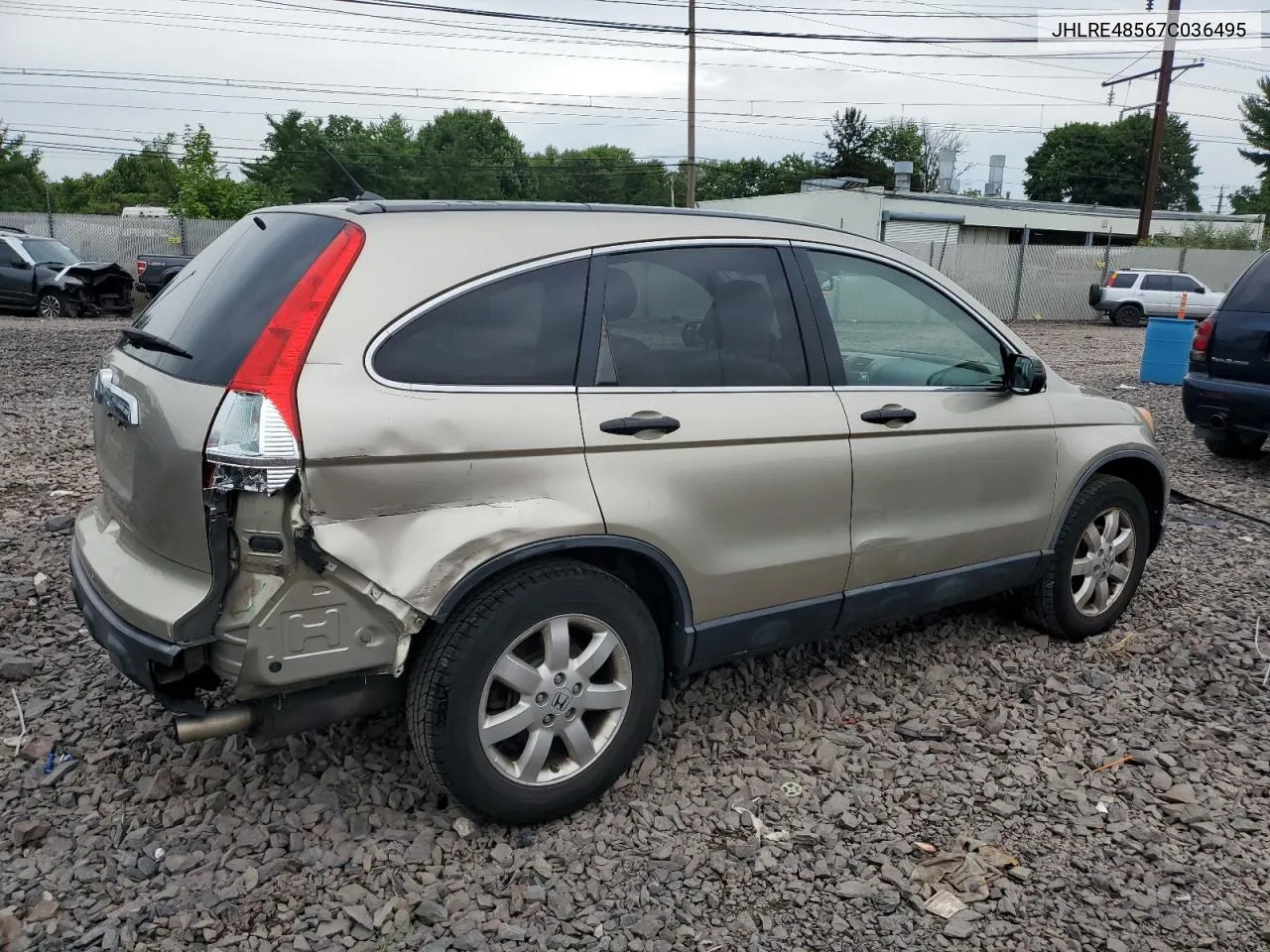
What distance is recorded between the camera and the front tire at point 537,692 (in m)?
2.69

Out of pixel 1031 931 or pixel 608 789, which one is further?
pixel 608 789

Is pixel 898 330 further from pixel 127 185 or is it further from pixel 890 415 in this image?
pixel 127 185

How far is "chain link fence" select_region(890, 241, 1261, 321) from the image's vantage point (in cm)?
2742

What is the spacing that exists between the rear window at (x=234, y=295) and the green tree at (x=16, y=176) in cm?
4983

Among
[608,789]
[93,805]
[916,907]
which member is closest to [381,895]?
[608,789]

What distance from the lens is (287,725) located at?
2.64 m

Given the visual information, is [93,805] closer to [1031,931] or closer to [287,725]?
[287,725]

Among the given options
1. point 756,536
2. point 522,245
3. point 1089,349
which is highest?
point 522,245

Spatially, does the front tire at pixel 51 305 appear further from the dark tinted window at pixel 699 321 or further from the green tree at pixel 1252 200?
the green tree at pixel 1252 200

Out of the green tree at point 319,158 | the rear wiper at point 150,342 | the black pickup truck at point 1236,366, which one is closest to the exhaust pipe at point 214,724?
the rear wiper at point 150,342

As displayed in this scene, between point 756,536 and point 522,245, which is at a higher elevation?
point 522,245

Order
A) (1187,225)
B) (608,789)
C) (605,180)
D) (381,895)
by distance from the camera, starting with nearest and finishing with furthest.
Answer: (381,895) < (608,789) < (1187,225) < (605,180)

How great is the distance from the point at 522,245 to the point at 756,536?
3.95ft

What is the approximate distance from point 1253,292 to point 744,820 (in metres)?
6.65
